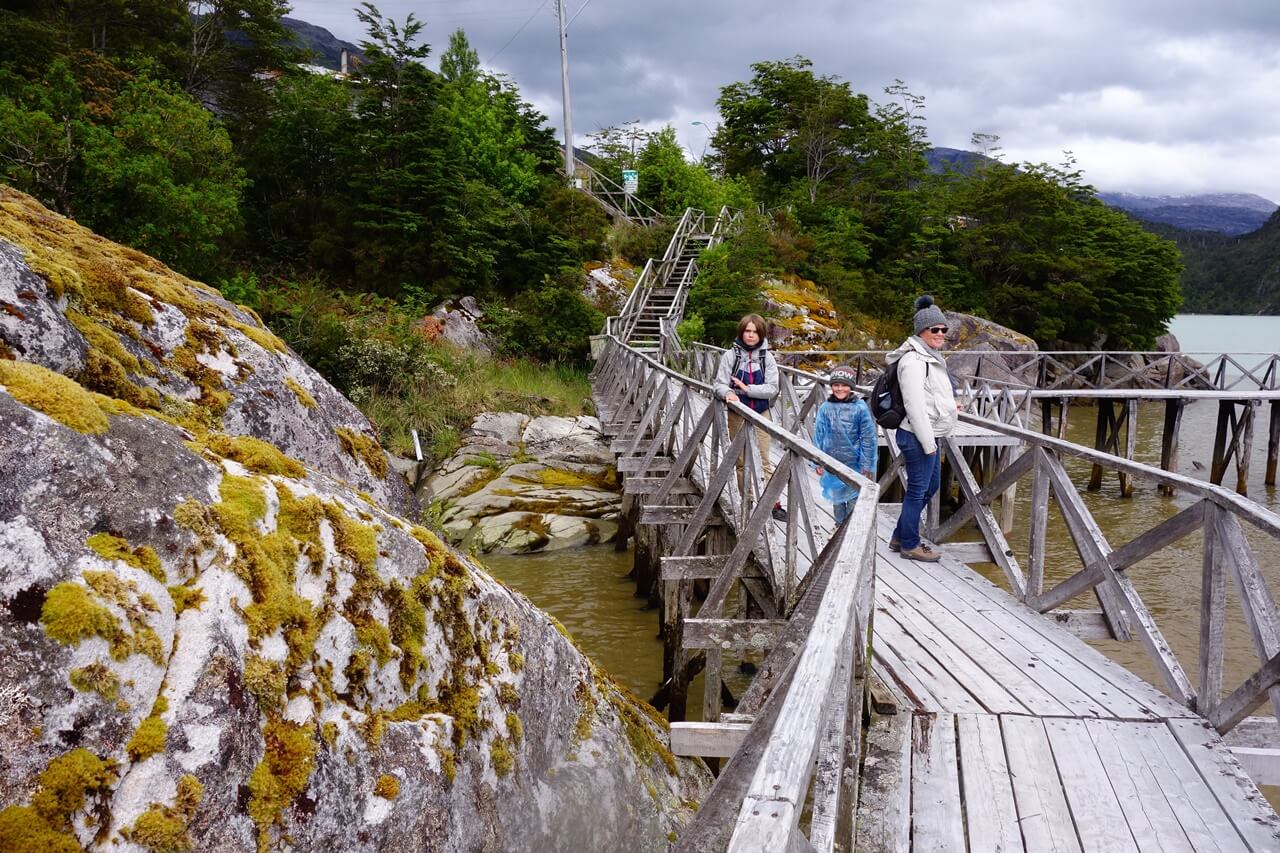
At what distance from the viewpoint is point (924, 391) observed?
5246 millimetres

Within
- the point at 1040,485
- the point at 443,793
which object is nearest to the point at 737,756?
the point at 443,793

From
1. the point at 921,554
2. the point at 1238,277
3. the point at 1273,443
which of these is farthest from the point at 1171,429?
the point at 1238,277

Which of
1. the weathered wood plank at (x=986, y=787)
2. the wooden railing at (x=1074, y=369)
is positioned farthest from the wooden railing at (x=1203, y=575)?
the wooden railing at (x=1074, y=369)

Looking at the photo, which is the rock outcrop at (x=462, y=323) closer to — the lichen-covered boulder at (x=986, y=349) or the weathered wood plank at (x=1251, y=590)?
the lichen-covered boulder at (x=986, y=349)

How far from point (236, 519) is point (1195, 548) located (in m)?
12.9

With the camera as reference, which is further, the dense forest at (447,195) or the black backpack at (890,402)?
the dense forest at (447,195)

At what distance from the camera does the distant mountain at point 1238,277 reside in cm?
13288

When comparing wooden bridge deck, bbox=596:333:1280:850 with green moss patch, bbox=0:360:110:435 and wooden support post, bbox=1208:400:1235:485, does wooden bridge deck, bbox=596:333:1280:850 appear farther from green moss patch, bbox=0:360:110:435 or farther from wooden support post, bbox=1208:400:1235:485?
wooden support post, bbox=1208:400:1235:485

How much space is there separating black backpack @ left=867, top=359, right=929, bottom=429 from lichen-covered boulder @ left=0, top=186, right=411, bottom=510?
324 centimetres

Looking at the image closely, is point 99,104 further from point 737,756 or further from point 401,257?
point 737,756

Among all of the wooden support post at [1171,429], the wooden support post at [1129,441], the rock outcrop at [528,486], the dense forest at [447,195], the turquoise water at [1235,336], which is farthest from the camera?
the turquoise water at [1235,336]

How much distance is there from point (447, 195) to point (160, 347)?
1810 centimetres

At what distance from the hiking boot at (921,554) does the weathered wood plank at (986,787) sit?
2563 millimetres

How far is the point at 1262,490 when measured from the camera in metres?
16.5
